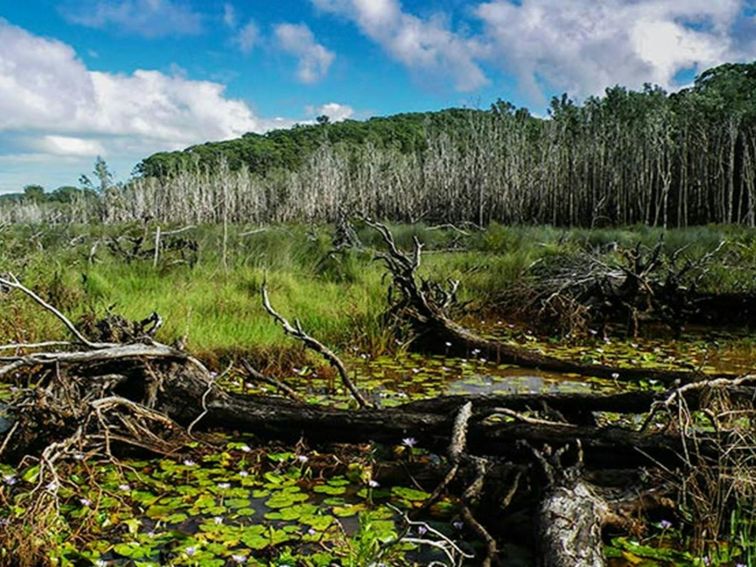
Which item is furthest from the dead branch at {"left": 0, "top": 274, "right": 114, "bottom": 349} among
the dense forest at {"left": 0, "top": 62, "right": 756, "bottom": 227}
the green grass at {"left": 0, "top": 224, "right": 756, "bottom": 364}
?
the dense forest at {"left": 0, "top": 62, "right": 756, "bottom": 227}

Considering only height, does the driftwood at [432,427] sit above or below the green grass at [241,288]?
below

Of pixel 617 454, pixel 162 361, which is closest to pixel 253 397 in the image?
pixel 162 361

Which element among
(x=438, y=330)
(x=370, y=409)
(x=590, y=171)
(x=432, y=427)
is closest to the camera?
(x=432, y=427)

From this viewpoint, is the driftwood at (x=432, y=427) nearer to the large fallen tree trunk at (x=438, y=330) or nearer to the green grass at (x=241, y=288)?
the large fallen tree trunk at (x=438, y=330)

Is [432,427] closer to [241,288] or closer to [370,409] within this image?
[370,409]

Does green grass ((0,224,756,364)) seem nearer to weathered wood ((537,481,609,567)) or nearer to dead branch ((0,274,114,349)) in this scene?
dead branch ((0,274,114,349))

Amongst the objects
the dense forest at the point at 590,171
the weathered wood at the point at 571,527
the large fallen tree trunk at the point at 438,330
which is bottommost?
the weathered wood at the point at 571,527

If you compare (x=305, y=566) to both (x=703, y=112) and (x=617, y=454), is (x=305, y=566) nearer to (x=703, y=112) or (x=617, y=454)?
(x=617, y=454)

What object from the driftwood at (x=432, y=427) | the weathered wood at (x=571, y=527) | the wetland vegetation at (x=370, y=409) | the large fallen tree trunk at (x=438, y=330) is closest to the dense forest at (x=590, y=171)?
the wetland vegetation at (x=370, y=409)

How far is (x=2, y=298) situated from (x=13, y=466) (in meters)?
4.07

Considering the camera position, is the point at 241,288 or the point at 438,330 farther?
the point at 241,288

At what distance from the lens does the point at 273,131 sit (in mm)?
115750

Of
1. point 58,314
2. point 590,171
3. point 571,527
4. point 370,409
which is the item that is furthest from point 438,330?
point 590,171

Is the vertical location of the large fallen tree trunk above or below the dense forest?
below
